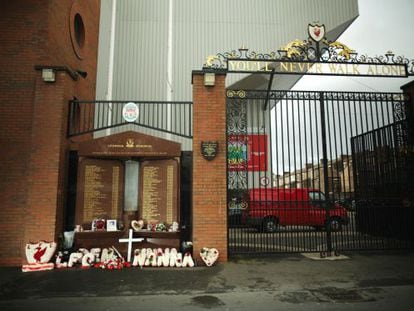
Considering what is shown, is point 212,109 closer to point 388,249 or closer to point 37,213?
point 37,213

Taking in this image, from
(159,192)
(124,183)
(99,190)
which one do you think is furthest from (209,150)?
(99,190)

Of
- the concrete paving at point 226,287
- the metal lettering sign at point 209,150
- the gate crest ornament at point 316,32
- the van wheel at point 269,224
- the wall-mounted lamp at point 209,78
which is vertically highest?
the gate crest ornament at point 316,32

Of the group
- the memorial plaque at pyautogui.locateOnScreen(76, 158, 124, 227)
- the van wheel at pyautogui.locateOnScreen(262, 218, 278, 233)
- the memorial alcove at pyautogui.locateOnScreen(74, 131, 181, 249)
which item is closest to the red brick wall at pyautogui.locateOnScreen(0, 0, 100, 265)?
the memorial plaque at pyautogui.locateOnScreen(76, 158, 124, 227)

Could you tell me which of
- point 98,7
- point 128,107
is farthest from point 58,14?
point 98,7

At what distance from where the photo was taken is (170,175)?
7613 millimetres

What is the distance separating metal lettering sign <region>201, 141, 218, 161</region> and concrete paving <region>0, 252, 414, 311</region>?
2.39m

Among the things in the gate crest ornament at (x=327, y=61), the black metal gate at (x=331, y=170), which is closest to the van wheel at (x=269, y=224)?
the black metal gate at (x=331, y=170)

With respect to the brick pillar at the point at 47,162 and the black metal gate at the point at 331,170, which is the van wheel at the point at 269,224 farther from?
the brick pillar at the point at 47,162

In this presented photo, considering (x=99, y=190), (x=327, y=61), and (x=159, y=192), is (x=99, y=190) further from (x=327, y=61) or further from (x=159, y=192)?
(x=327, y=61)

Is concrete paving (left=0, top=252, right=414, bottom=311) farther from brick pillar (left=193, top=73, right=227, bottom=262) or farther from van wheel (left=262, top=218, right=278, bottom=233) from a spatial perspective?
van wheel (left=262, top=218, right=278, bottom=233)

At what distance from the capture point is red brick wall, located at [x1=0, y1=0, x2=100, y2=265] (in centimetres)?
695

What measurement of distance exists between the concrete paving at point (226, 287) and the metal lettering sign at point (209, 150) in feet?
7.83

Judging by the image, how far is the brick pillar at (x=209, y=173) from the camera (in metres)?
7.07

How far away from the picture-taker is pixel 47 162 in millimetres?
7145
